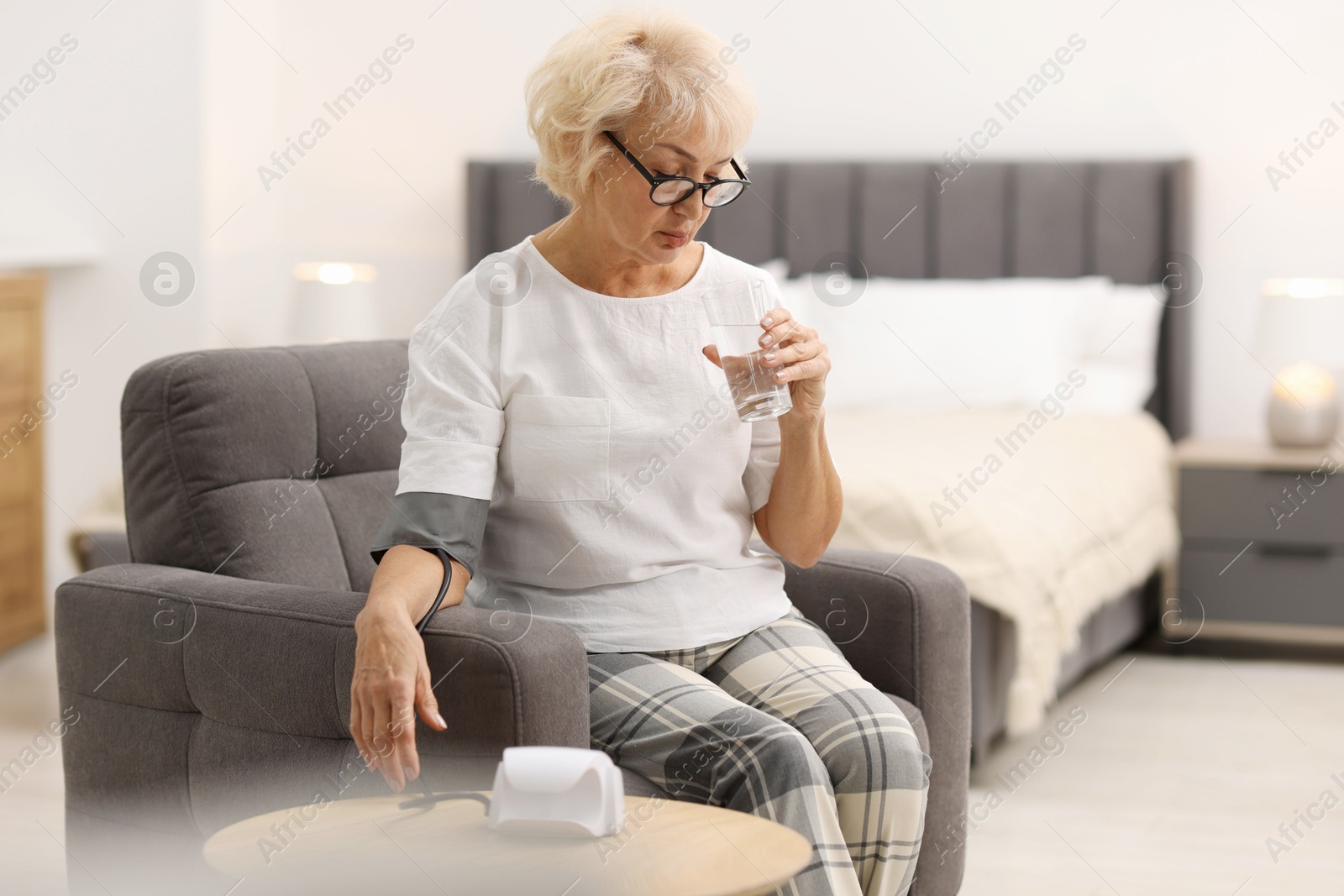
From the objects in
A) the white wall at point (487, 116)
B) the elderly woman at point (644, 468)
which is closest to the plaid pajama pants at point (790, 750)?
the elderly woman at point (644, 468)

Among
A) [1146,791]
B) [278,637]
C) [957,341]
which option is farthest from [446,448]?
[957,341]

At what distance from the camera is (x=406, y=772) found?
1.24 meters

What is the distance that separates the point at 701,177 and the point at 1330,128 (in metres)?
3.01

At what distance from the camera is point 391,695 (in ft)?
4.12

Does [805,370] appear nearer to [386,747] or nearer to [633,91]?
[633,91]

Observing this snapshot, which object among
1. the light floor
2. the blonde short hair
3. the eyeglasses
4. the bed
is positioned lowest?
the light floor

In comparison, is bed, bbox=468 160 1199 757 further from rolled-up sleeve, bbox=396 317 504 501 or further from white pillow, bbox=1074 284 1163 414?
rolled-up sleeve, bbox=396 317 504 501

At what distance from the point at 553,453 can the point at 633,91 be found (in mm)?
407

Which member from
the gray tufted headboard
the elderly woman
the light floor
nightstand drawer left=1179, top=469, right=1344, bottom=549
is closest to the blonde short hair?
the elderly woman

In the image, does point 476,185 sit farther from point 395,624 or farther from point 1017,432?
point 395,624

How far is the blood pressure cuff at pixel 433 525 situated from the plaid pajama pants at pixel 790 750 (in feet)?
0.66

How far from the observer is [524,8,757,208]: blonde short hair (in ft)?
4.86

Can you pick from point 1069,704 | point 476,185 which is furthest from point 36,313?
point 1069,704

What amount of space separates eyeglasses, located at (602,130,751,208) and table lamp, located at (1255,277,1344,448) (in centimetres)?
254
